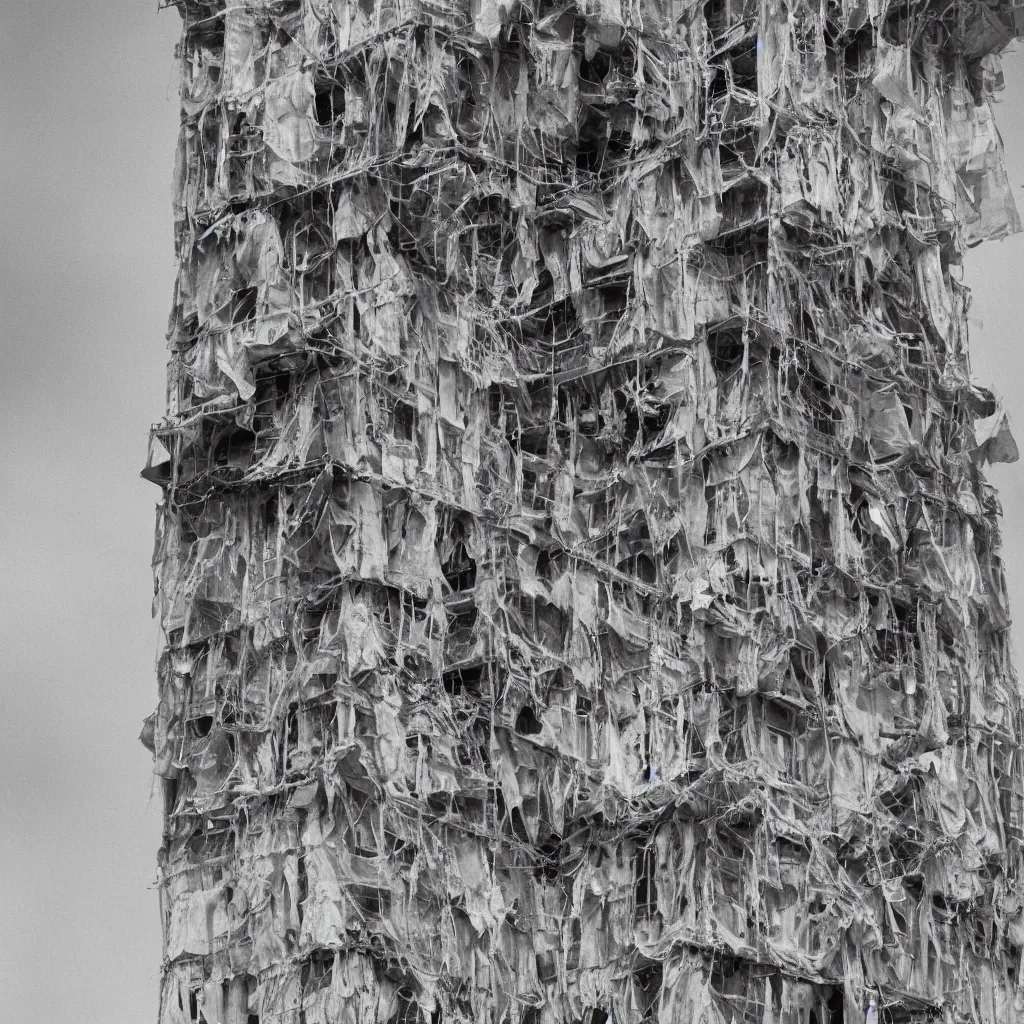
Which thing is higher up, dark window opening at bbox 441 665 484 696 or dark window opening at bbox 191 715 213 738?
dark window opening at bbox 441 665 484 696

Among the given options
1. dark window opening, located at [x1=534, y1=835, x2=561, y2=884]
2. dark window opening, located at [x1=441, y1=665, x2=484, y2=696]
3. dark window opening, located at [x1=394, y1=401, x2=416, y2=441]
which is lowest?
dark window opening, located at [x1=534, y1=835, x2=561, y2=884]

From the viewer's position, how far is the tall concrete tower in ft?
176

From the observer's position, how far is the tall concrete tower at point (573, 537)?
53594 millimetres

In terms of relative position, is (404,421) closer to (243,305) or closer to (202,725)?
(243,305)

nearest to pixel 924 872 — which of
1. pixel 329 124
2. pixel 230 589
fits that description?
pixel 230 589

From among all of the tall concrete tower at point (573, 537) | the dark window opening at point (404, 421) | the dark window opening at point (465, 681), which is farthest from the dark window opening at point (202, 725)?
the dark window opening at point (404, 421)

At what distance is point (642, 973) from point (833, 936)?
10.7 feet

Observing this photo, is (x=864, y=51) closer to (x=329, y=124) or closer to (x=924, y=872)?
(x=329, y=124)

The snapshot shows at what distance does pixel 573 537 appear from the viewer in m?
57.1

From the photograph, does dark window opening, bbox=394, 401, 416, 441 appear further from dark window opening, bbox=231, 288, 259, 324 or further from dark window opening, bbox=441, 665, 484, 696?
dark window opening, bbox=441, 665, 484, 696

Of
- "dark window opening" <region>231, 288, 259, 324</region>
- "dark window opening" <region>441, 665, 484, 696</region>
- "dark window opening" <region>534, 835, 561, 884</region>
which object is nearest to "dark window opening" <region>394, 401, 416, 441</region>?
"dark window opening" <region>231, 288, 259, 324</region>

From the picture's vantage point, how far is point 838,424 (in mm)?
58219

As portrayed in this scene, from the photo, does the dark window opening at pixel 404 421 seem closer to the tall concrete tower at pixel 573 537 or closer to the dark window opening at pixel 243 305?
the tall concrete tower at pixel 573 537

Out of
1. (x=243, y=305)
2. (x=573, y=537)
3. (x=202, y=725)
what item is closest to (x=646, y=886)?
(x=573, y=537)
